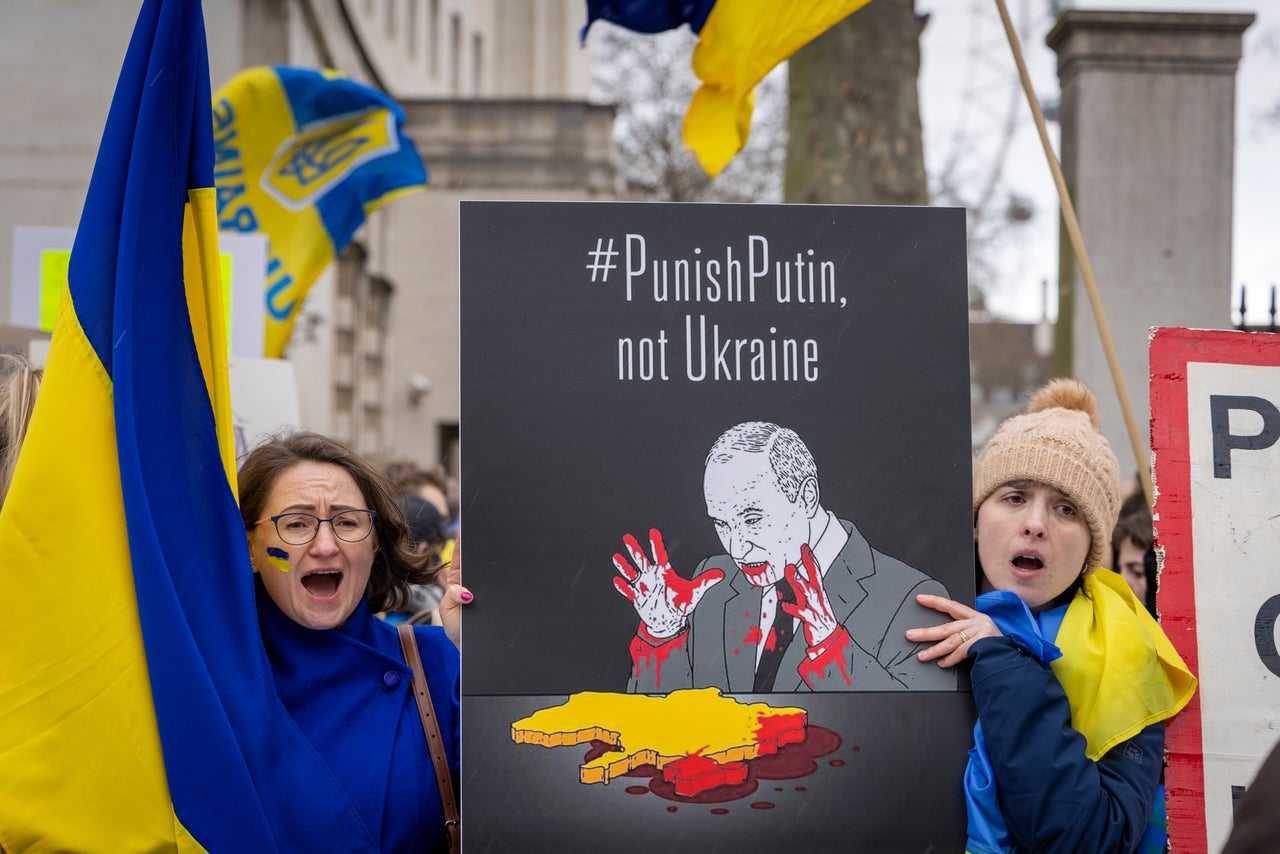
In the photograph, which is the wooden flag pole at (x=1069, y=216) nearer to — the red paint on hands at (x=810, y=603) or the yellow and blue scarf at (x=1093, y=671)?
the yellow and blue scarf at (x=1093, y=671)

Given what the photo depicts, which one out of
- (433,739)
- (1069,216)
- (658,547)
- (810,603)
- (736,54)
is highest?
(736,54)

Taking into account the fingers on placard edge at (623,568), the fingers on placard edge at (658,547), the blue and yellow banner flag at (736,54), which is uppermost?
the blue and yellow banner flag at (736,54)

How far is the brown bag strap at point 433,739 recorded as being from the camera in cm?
234

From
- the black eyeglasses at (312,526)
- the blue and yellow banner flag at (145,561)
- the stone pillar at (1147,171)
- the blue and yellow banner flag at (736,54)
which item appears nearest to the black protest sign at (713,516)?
the black eyeglasses at (312,526)

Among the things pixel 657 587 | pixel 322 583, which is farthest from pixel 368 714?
pixel 657 587

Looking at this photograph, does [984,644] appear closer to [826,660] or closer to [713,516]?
[826,660]

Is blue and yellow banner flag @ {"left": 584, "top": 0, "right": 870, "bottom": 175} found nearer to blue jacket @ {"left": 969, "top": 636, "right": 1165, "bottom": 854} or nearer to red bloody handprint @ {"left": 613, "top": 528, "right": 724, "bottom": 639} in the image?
red bloody handprint @ {"left": 613, "top": 528, "right": 724, "bottom": 639}

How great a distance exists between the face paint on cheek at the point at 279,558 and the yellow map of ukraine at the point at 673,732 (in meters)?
0.55

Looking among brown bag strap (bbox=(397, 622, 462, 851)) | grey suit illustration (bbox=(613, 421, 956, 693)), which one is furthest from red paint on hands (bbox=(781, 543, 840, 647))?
brown bag strap (bbox=(397, 622, 462, 851))

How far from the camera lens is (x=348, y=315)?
18.5 meters

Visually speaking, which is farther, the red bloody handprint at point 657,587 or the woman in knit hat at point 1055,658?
the red bloody handprint at point 657,587

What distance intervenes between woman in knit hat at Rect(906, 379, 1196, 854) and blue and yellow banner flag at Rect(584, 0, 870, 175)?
1767mm

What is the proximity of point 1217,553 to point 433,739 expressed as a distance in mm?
1570

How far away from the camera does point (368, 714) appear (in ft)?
7.93
